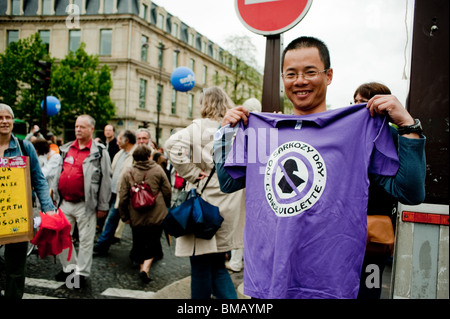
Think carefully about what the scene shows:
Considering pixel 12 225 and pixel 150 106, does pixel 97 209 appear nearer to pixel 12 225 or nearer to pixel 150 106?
pixel 12 225

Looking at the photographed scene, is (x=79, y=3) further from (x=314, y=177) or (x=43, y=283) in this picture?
(x=43, y=283)

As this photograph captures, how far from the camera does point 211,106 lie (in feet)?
9.70

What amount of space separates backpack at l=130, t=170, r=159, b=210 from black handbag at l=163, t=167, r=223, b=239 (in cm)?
178

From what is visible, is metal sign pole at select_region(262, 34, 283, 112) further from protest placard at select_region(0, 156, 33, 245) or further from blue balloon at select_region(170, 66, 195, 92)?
blue balloon at select_region(170, 66, 195, 92)

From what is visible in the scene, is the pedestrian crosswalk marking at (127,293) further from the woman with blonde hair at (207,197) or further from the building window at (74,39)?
the building window at (74,39)

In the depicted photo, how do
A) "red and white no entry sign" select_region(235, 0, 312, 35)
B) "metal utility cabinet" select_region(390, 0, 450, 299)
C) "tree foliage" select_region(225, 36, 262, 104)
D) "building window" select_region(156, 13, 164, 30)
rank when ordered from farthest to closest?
1. "building window" select_region(156, 13, 164, 30)
2. "tree foliage" select_region(225, 36, 262, 104)
3. "metal utility cabinet" select_region(390, 0, 450, 299)
4. "red and white no entry sign" select_region(235, 0, 312, 35)

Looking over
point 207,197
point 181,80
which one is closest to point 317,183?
point 207,197

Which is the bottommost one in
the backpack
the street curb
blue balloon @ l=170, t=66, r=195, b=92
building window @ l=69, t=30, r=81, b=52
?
the street curb

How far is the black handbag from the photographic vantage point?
2660 millimetres

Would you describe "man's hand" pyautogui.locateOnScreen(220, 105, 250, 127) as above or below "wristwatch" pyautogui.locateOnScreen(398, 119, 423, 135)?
above

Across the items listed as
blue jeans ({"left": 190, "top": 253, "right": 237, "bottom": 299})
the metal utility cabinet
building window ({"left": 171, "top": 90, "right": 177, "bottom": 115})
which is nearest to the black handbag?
blue jeans ({"left": 190, "top": 253, "right": 237, "bottom": 299})

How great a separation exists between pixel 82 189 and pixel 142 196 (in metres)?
0.73

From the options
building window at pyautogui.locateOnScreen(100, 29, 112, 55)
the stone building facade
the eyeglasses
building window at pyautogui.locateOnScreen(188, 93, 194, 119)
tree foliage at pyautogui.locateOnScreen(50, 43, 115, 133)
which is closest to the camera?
the eyeglasses

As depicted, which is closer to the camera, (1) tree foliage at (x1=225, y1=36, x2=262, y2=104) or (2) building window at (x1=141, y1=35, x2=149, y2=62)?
(1) tree foliage at (x1=225, y1=36, x2=262, y2=104)
